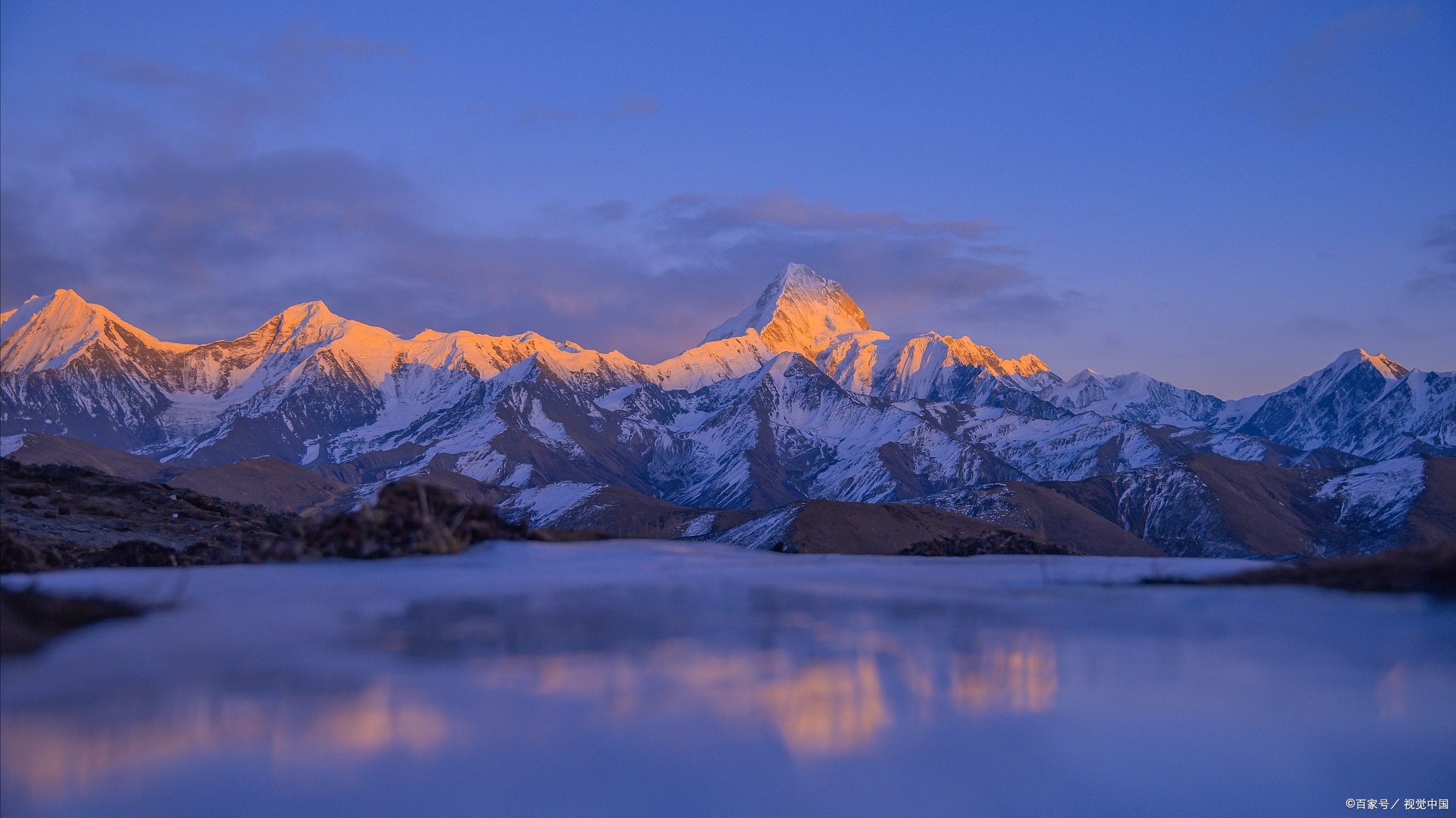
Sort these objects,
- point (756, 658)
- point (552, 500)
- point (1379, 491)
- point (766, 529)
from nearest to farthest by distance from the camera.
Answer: point (756, 658), point (766, 529), point (1379, 491), point (552, 500)

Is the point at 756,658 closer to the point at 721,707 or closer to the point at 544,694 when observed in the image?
the point at 721,707

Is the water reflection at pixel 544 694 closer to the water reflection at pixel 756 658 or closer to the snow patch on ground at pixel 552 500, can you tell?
the water reflection at pixel 756 658

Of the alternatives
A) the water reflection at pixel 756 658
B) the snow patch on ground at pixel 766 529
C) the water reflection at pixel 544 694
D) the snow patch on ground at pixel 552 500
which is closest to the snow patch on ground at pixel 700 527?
the snow patch on ground at pixel 766 529

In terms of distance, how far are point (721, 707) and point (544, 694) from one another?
2.28 feet

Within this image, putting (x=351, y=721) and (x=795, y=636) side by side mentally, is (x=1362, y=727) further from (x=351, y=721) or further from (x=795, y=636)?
(x=351, y=721)

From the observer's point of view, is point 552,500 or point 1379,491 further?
point 552,500

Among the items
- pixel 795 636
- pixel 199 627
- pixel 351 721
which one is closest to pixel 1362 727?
pixel 795 636

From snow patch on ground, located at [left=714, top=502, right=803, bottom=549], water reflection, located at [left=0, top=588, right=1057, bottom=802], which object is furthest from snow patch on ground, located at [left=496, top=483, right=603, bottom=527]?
water reflection, located at [left=0, top=588, right=1057, bottom=802]

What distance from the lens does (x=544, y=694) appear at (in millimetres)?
4008

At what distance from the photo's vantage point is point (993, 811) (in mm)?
3424

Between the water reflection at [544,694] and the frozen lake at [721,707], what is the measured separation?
0.01 m

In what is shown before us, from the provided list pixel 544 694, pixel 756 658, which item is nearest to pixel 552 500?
pixel 756 658

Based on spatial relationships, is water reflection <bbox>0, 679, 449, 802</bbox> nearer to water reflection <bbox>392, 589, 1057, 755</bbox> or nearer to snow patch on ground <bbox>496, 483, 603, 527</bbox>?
water reflection <bbox>392, 589, 1057, 755</bbox>

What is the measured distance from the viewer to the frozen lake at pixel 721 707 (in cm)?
347
